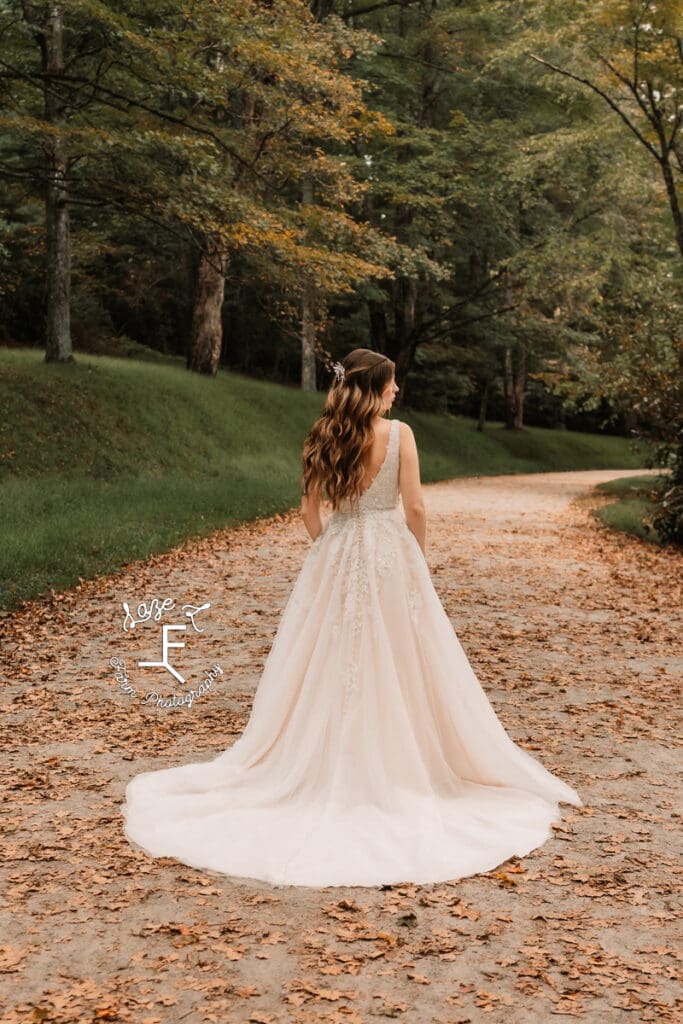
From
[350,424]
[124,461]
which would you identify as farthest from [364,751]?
[124,461]

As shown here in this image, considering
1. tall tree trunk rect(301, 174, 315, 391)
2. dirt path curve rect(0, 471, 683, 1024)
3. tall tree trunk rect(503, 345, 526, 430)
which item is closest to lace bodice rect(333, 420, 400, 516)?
dirt path curve rect(0, 471, 683, 1024)

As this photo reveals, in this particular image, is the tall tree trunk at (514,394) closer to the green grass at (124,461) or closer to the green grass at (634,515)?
the green grass at (124,461)

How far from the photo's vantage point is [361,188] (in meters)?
21.5

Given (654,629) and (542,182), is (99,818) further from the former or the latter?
(542,182)

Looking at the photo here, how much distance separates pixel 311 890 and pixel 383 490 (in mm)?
2018

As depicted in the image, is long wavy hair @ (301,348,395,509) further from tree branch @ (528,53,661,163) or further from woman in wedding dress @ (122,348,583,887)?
tree branch @ (528,53,661,163)

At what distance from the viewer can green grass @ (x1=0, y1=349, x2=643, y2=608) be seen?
41.5ft

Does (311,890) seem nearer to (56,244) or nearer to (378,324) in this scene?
(56,244)

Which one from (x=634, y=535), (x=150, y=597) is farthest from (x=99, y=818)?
(x=634, y=535)

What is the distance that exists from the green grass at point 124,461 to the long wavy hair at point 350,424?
221 inches

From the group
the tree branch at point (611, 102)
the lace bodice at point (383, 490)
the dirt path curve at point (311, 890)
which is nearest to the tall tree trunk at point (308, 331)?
the tree branch at point (611, 102)

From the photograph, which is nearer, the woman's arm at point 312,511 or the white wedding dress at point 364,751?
the white wedding dress at point 364,751

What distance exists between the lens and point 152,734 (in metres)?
6.78

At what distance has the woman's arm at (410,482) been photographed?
5.50m
